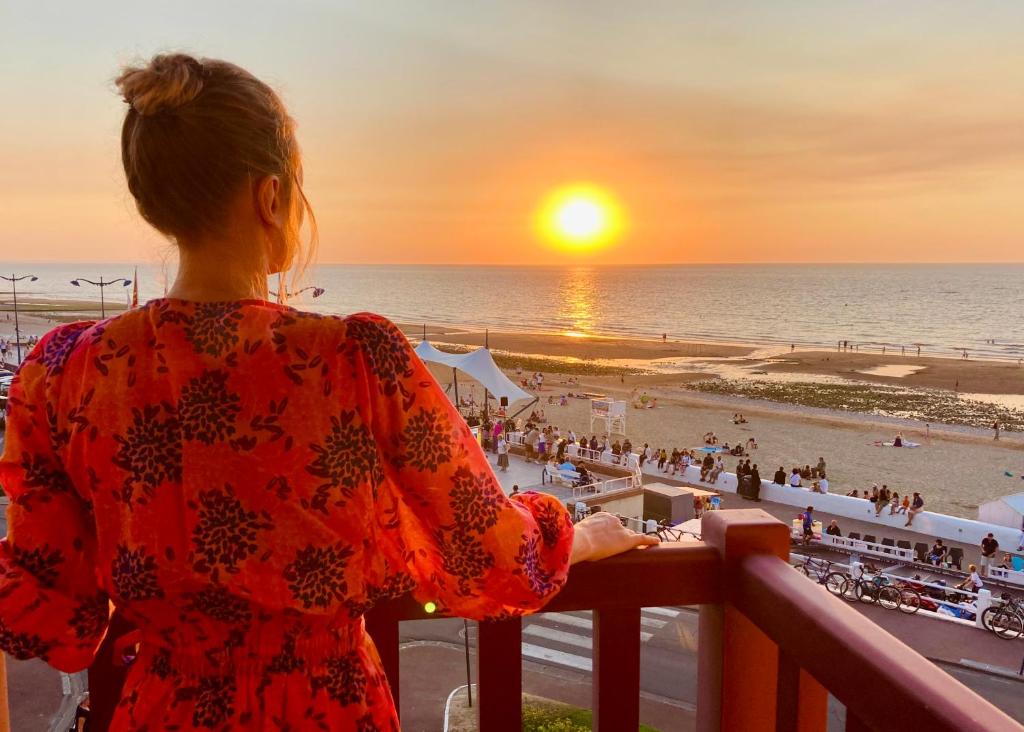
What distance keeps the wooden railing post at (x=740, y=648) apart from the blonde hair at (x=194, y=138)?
3.08 ft

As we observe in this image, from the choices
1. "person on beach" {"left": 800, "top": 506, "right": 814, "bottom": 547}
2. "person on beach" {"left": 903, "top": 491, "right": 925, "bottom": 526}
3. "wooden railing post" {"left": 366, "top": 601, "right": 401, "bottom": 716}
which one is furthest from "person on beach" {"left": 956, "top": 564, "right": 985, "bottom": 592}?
"wooden railing post" {"left": 366, "top": 601, "right": 401, "bottom": 716}

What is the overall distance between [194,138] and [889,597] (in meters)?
11.8

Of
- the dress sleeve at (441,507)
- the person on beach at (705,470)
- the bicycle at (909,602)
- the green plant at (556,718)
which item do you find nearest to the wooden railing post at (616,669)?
the dress sleeve at (441,507)

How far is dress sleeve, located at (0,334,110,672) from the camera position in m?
1.12

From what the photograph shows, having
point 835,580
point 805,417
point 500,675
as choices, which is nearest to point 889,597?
point 835,580

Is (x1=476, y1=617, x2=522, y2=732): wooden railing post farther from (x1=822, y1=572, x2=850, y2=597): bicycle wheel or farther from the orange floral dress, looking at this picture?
(x1=822, y1=572, x2=850, y2=597): bicycle wheel

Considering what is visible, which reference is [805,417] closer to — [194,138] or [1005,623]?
[1005,623]

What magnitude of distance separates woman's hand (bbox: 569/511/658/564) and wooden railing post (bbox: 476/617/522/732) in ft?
0.65

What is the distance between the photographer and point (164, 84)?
1019mm

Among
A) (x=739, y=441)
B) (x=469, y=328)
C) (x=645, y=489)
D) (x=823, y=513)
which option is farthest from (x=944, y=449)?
(x=469, y=328)

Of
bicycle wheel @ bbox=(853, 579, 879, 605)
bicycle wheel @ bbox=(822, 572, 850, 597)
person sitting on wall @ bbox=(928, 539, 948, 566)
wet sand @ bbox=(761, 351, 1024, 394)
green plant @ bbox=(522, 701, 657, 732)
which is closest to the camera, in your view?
green plant @ bbox=(522, 701, 657, 732)

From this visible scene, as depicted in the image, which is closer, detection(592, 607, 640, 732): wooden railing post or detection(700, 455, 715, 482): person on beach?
detection(592, 607, 640, 732): wooden railing post

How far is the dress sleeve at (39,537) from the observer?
3.67 feet

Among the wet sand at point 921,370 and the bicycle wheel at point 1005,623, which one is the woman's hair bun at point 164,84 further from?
the wet sand at point 921,370
